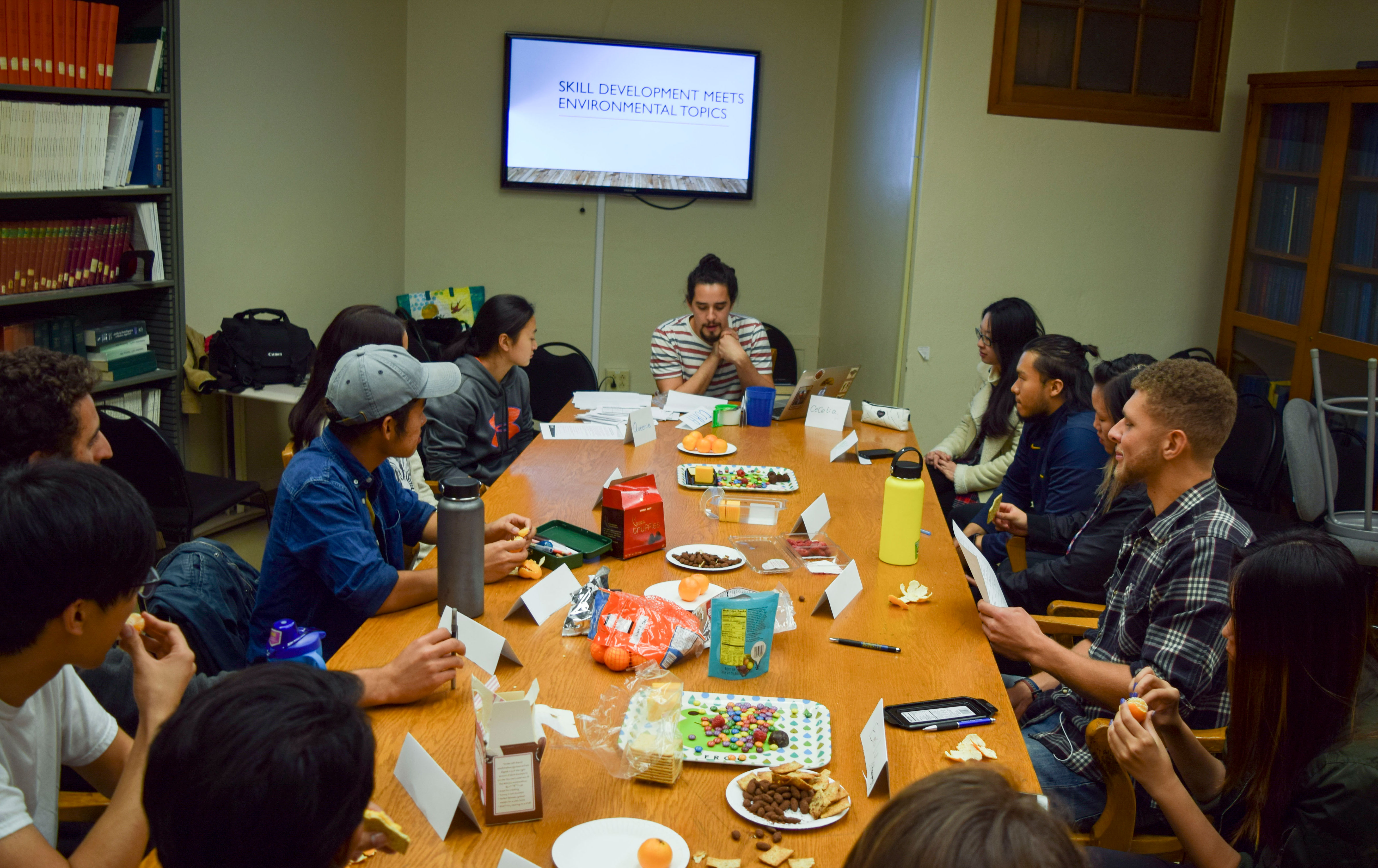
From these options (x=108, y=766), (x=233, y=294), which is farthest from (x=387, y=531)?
(x=233, y=294)

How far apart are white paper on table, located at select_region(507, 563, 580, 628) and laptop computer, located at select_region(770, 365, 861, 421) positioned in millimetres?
1917

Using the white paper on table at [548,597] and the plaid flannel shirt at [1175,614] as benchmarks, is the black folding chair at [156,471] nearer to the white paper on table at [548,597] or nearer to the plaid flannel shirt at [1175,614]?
the white paper on table at [548,597]

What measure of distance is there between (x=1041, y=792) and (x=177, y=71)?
363 centimetres

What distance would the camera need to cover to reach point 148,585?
4.22ft

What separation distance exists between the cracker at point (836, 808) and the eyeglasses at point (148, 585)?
855mm

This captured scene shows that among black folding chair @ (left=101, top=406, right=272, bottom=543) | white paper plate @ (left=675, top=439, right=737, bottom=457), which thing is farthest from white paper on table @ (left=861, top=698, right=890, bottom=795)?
black folding chair @ (left=101, top=406, right=272, bottom=543)

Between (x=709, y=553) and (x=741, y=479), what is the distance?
0.67m

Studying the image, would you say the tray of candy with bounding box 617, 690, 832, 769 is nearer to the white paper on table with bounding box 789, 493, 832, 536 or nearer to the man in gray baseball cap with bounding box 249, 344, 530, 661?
the man in gray baseball cap with bounding box 249, 344, 530, 661

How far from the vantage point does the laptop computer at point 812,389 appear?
3771mm

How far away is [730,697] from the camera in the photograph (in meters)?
1.57

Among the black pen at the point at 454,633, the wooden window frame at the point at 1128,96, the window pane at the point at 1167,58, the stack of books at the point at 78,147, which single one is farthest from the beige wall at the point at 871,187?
the black pen at the point at 454,633

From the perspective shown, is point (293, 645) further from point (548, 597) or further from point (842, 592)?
point (842, 592)

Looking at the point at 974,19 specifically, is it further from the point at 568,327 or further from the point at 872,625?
the point at 872,625

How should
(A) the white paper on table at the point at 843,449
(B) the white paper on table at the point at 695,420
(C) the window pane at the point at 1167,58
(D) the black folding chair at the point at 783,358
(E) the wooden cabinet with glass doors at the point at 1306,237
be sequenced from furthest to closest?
(D) the black folding chair at the point at 783,358, (C) the window pane at the point at 1167,58, (E) the wooden cabinet with glass doors at the point at 1306,237, (B) the white paper on table at the point at 695,420, (A) the white paper on table at the point at 843,449
